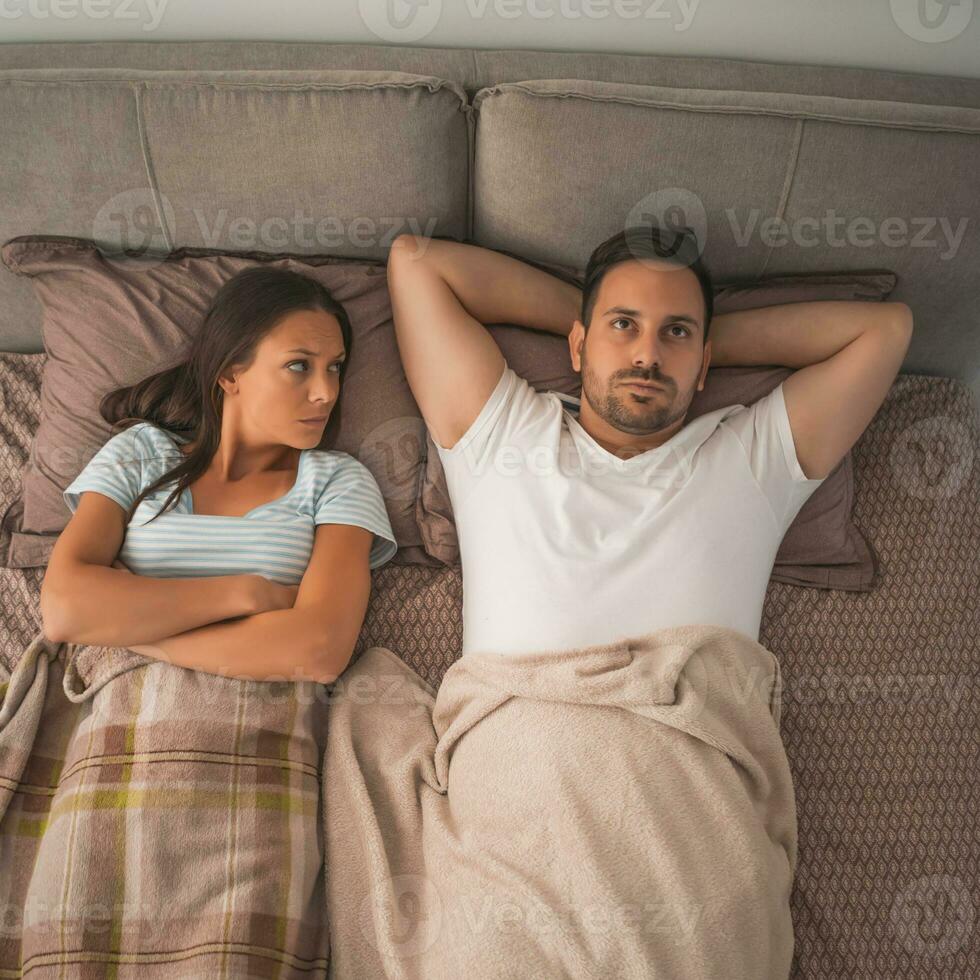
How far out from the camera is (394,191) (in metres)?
1.66

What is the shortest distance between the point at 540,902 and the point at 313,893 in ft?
1.18

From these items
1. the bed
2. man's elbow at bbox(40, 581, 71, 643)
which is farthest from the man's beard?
man's elbow at bbox(40, 581, 71, 643)

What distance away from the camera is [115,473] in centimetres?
151

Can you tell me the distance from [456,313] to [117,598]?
74 centimetres

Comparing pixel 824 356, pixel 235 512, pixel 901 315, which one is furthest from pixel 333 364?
pixel 901 315

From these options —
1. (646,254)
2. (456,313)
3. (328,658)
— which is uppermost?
(646,254)

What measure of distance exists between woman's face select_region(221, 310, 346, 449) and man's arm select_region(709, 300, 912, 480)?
2.38ft

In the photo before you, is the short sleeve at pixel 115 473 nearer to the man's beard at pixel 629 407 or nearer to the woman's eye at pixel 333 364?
the woman's eye at pixel 333 364

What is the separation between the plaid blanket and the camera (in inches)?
48.3

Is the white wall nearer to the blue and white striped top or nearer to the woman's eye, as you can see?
the woman's eye

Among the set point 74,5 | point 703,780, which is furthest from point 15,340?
point 703,780

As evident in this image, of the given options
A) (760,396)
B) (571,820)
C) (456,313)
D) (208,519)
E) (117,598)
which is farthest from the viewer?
(760,396)

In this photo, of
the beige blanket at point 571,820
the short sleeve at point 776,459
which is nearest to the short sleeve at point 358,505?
the beige blanket at point 571,820

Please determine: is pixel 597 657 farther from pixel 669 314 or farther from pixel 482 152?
pixel 482 152
